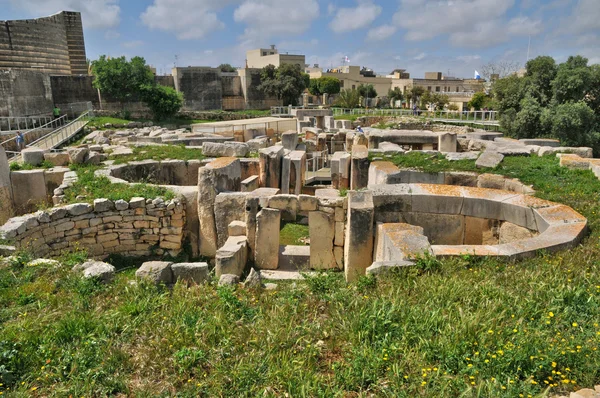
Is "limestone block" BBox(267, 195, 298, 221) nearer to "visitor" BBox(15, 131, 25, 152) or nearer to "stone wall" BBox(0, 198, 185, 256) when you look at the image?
"stone wall" BBox(0, 198, 185, 256)

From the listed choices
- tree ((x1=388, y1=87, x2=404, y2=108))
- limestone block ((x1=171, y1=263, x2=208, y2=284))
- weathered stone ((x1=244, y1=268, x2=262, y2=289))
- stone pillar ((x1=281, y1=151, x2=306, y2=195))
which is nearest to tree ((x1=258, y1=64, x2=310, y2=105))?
tree ((x1=388, y1=87, x2=404, y2=108))

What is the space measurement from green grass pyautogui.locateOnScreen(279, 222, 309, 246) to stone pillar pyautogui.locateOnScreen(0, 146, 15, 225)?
259 inches

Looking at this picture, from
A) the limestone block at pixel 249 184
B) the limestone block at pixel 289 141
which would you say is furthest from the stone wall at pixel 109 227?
the limestone block at pixel 289 141

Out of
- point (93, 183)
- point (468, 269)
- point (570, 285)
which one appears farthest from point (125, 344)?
point (93, 183)

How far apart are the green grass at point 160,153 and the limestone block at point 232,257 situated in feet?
18.2

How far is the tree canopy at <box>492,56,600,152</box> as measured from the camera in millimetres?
17203

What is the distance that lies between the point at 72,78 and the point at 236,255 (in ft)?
106

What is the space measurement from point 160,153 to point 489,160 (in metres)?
9.73

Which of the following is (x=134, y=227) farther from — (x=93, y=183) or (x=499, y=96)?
(x=499, y=96)

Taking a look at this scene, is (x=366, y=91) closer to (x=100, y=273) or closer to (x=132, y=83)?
(x=132, y=83)

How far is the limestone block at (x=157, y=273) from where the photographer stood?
6.23m

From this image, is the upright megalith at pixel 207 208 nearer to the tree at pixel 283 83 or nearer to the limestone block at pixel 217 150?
the limestone block at pixel 217 150

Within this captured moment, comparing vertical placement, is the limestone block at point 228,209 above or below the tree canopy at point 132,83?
below

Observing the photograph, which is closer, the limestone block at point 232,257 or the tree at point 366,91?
the limestone block at point 232,257
